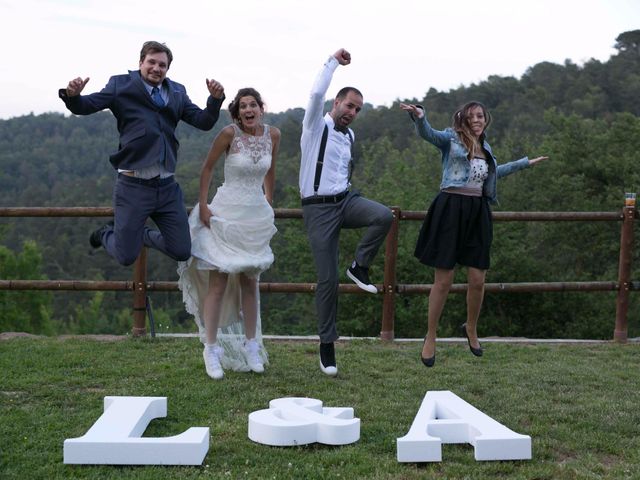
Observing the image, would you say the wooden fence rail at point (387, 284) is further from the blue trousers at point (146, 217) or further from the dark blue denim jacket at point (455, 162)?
the dark blue denim jacket at point (455, 162)

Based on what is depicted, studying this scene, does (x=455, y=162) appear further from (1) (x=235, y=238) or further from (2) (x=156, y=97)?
(2) (x=156, y=97)

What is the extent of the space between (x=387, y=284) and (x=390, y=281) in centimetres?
4

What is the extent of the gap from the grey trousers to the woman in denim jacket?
0.32m

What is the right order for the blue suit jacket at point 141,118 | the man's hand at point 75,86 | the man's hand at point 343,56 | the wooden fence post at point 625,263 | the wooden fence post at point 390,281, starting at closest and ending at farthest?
the man's hand at point 75,86, the blue suit jacket at point 141,118, the man's hand at point 343,56, the wooden fence post at point 390,281, the wooden fence post at point 625,263

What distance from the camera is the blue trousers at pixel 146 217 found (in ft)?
16.5

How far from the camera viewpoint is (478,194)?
205 inches

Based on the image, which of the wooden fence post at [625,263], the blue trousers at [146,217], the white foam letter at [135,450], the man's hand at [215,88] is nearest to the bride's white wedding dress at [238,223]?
the blue trousers at [146,217]

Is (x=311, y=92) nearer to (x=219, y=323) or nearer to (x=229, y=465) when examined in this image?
(x=219, y=323)

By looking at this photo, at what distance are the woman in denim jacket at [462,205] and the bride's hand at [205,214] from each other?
1361mm

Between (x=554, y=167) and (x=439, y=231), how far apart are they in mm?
23085

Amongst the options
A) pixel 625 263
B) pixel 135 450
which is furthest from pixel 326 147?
pixel 625 263

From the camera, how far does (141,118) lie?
489 cm

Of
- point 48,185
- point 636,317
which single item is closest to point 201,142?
point 48,185

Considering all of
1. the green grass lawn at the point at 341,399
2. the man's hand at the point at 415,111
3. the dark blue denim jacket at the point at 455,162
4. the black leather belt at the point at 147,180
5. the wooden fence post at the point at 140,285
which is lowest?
the green grass lawn at the point at 341,399
